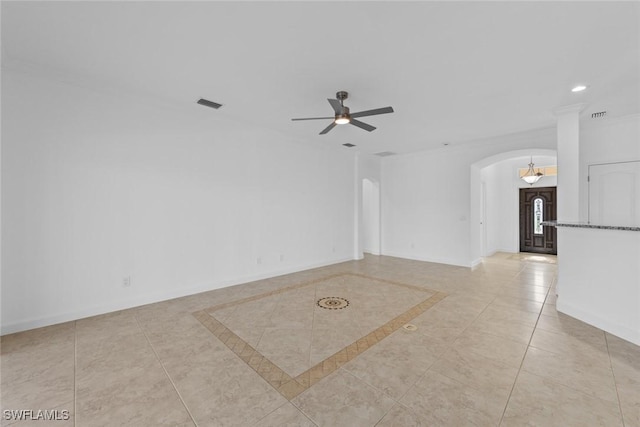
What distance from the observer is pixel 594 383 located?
2049 millimetres

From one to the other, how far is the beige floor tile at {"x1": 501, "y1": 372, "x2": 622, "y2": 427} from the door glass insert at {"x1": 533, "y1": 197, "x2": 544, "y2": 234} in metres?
7.65

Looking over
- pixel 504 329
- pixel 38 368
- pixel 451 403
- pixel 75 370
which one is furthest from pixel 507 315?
pixel 38 368

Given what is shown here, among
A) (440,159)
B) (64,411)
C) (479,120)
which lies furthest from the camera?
(440,159)

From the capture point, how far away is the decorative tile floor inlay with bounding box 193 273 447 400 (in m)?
2.31

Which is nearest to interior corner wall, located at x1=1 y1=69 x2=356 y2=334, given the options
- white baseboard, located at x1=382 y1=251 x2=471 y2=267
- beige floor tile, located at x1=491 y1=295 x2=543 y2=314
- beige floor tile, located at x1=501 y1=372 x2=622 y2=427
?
white baseboard, located at x1=382 y1=251 x2=471 y2=267

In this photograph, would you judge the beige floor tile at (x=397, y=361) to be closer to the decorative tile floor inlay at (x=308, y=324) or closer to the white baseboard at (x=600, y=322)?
the decorative tile floor inlay at (x=308, y=324)

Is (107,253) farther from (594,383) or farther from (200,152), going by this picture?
(594,383)

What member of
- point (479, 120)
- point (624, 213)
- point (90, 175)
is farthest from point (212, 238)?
point (624, 213)

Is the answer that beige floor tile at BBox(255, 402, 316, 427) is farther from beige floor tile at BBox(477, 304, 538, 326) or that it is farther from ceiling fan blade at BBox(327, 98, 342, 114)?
ceiling fan blade at BBox(327, 98, 342, 114)

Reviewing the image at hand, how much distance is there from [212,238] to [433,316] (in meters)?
3.55

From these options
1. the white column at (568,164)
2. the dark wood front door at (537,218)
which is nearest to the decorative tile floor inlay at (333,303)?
the white column at (568,164)

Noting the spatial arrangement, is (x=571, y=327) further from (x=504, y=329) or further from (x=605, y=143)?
(x=605, y=143)

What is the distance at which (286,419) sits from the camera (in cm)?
173

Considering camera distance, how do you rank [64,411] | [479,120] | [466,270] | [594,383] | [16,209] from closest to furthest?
[64,411]
[594,383]
[16,209]
[479,120]
[466,270]
